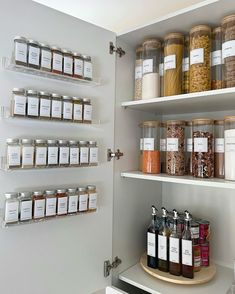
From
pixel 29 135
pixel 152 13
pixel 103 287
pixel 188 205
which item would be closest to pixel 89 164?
pixel 29 135

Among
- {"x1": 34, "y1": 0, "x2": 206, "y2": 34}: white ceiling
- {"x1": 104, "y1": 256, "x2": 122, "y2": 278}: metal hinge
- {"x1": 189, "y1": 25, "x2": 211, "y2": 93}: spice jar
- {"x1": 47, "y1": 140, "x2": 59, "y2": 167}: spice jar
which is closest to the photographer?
{"x1": 47, "y1": 140, "x2": 59, "y2": 167}: spice jar

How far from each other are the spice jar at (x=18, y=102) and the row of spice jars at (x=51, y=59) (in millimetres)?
100

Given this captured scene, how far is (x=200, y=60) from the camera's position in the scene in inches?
42.5

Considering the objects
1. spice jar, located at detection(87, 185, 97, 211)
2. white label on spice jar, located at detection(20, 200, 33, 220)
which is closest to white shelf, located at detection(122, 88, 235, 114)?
spice jar, located at detection(87, 185, 97, 211)

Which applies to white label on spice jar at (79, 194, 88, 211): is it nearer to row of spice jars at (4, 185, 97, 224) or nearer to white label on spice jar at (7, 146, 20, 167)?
row of spice jars at (4, 185, 97, 224)

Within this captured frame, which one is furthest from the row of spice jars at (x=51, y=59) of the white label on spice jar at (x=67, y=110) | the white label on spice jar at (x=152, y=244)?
the white label on spice jar at (x=152, y=244)

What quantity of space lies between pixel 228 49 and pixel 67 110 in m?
0.69

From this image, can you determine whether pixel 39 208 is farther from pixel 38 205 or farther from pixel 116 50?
A: pixel 116 50

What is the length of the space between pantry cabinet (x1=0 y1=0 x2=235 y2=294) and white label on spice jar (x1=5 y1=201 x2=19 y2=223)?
62 millimetres

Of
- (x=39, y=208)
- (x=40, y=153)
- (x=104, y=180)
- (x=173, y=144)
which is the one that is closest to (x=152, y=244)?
(x=104, y=180)

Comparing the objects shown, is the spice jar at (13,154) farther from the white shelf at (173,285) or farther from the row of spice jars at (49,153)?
the white shelf at (173,285)

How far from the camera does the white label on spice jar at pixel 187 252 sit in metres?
1.14

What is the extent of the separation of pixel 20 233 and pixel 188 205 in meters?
0.93

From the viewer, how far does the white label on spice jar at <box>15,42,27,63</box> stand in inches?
35.6
